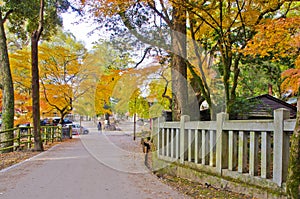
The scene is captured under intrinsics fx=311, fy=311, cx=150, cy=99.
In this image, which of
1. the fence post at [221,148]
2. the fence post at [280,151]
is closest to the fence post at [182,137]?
the fence post at [221,148]

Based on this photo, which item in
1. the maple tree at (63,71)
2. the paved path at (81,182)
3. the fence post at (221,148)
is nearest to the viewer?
the paved path at (81,182)

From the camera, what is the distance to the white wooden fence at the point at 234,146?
450 cm

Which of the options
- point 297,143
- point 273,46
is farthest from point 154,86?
point 297,143

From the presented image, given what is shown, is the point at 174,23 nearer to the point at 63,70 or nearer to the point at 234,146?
the point at 234,146

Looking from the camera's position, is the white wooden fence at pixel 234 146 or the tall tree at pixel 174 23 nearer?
the white wooden fence at pixel 234 146

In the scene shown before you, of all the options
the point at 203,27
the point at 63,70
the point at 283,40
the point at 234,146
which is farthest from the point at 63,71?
the point at 234,146

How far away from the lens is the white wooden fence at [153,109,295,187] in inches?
177

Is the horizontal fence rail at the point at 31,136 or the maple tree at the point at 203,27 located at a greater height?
the maple tree at the point at 203,27

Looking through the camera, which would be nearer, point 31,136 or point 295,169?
point 295,169

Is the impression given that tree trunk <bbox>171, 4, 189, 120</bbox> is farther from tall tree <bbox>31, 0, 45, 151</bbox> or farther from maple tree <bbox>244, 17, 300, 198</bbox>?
tall tree <bbox>31, 0, 45, 151</bbox>

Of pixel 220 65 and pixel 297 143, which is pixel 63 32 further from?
pixel 297 143

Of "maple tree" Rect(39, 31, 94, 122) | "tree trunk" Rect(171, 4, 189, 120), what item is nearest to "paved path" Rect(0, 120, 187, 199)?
"tree trunk" Rect(171, 4, 189, 120)

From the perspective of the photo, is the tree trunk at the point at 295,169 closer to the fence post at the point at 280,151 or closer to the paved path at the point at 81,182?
the fence post at the point at 280,151

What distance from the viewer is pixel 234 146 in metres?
5.67
